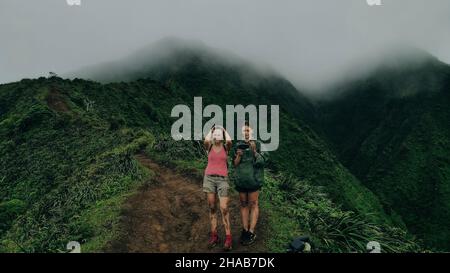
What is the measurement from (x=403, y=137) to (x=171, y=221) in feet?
336

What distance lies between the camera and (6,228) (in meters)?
14.0

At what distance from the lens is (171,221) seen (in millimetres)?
9656

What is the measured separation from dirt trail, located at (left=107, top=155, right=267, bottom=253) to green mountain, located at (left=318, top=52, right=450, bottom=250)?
59.4 m

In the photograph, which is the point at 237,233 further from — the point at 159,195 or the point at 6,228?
the point at 6,228

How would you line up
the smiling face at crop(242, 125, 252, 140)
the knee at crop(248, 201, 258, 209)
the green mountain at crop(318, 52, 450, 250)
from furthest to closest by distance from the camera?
the green mountain at crop(318, 52, 450, 250), the knee at crop(248, 201, 258, 209), the smiling face at crop(242, 125, 252, 140)

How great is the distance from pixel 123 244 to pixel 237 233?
211cm

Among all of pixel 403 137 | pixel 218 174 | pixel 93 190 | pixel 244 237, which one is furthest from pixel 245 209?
pixel 403 137

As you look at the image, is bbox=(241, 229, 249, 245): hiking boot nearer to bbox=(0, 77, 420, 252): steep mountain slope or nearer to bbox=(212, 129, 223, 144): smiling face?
bbox=(0, 77, 420, 252): steep mountain slope

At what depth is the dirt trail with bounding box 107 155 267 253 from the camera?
8.35 metres

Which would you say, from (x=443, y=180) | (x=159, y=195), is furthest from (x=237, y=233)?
(x=443, y=180)

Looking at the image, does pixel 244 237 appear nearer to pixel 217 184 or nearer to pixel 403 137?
pixel 217 184

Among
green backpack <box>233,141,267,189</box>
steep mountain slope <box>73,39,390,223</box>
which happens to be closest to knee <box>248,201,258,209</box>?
green backpack <box>233,141,267,189</box>

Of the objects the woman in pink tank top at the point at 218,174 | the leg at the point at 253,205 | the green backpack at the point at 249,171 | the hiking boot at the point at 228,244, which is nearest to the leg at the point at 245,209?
the leg at the point at 253,205

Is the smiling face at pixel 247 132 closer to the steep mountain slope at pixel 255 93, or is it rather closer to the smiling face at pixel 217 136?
the smiling face at pixel 217 136
